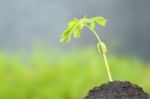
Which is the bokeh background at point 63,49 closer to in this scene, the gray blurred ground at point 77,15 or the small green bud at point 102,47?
the gray blurred ground at point 77,15

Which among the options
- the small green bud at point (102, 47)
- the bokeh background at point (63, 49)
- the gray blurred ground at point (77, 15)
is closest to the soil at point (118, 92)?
the small green bud at point (102, 47)

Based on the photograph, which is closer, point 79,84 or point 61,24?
point 79,84

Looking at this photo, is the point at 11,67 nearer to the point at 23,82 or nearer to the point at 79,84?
the point at 23,82

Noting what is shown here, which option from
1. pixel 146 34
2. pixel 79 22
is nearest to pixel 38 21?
pixel 146 34

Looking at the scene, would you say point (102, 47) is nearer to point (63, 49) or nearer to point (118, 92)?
point (118, 92)

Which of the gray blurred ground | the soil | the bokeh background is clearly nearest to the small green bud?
the soil

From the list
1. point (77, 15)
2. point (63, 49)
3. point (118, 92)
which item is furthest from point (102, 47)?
point (77, 15)
